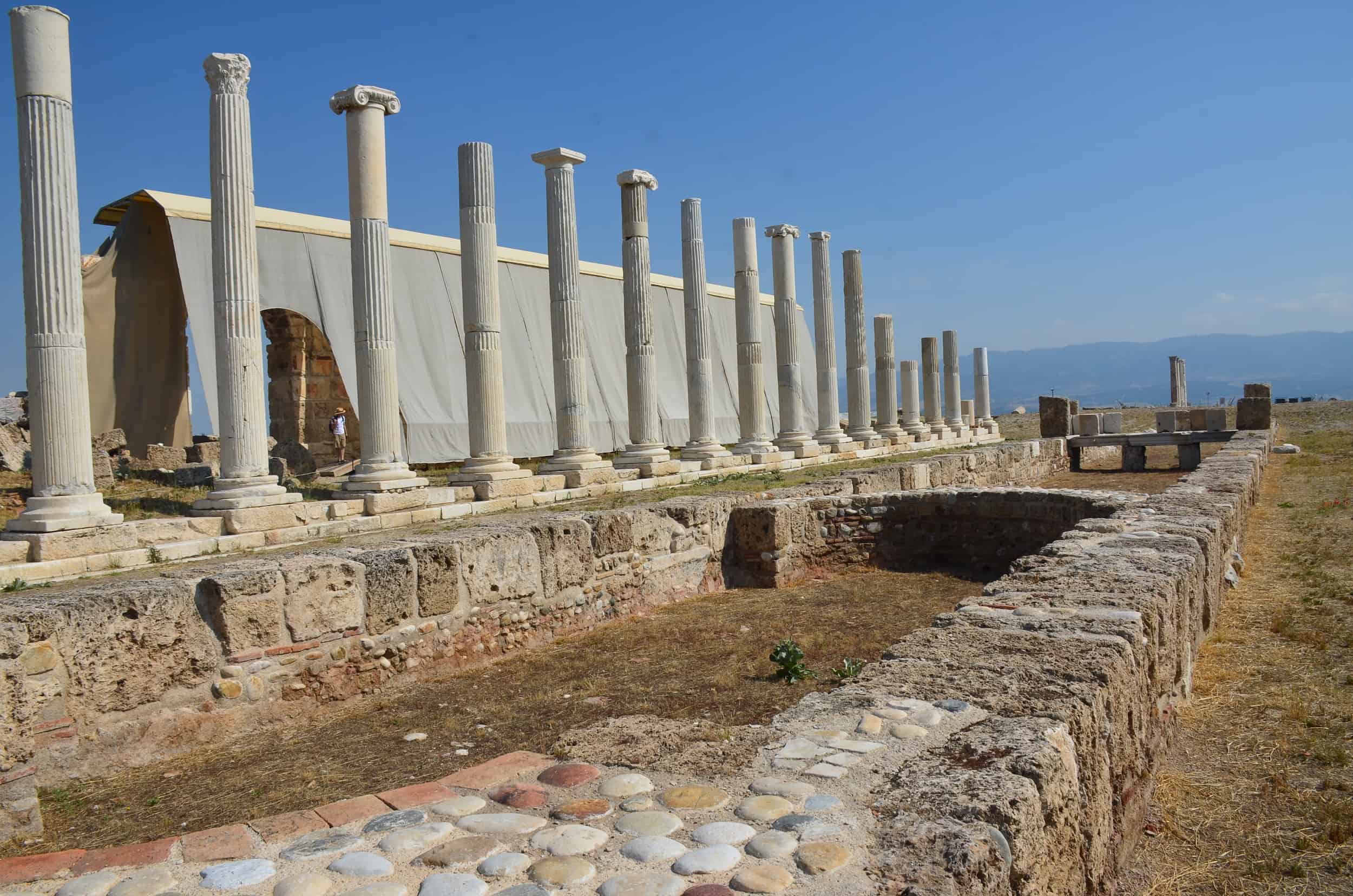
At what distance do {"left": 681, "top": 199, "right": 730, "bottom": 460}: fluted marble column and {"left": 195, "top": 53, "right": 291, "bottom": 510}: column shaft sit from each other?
9421mm

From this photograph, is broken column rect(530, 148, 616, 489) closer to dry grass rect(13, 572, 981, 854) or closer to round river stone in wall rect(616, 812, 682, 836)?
dry grass rect(13, 572, 981, 854)

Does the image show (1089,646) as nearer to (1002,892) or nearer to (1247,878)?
(1247,878)

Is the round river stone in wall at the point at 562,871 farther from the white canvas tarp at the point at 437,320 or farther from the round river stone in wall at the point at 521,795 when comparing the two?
the white canvas tarp at the point at 437,320

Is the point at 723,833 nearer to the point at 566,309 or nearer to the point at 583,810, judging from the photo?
the point at 583,810

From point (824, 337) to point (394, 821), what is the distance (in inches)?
852

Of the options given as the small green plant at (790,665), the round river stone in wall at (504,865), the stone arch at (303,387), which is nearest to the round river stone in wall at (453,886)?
the round river stone in wall at (504,865)

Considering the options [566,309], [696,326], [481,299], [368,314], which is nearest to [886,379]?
[696,326]

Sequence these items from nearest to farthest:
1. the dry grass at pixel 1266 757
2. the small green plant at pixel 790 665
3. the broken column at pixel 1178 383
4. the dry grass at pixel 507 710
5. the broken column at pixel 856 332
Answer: the dry grass at pixel 1266 757 → the dry grass at pixel 507 710 → the small green plant at pixel 790 665 → the broken column at pixel 856 332 → the broken column at pixel 1178 383

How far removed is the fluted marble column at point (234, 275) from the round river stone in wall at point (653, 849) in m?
9.19

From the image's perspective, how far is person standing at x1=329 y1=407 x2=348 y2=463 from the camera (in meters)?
22.5

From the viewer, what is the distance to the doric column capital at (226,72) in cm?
1109

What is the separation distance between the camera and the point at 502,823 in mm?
3049

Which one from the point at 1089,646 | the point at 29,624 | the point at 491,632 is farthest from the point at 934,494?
the point at 29,624

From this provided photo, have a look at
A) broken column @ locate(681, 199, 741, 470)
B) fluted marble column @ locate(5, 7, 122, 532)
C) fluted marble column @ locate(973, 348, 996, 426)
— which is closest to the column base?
fluted marble column @ locate(5, 7, 122, 532)
